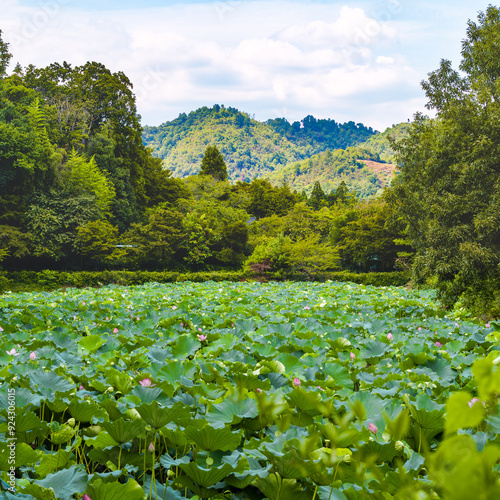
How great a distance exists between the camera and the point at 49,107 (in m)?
25.1

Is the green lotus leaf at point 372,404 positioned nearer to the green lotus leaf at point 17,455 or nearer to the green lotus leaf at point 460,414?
the green lotus leaf at point 17,455

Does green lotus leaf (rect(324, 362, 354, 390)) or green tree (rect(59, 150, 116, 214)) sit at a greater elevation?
green tree (rect(59, 150, 116, 214))

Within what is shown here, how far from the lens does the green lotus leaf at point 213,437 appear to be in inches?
44.2

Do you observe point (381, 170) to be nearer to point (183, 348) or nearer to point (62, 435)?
point (183, 348)

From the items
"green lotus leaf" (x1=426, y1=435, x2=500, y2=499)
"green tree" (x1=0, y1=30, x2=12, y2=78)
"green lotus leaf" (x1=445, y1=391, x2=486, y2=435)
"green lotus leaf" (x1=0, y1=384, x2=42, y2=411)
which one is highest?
"green tree" (x1=0, y1=30, x2=12, y2=78)

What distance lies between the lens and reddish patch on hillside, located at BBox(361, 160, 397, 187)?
3519 inches

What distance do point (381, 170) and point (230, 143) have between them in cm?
4577

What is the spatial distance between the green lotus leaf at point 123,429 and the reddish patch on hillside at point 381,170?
87.9m

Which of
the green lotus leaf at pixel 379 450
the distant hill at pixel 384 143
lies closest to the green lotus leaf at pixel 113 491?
the green lotus leaf at pixel 379 450

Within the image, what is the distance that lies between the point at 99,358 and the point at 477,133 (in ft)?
35.1

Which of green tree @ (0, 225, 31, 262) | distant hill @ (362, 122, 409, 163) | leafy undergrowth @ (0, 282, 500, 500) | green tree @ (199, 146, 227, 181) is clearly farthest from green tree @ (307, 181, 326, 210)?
distant hill @ (362, 122, 409, 163)

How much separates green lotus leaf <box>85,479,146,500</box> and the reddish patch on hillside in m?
88.1

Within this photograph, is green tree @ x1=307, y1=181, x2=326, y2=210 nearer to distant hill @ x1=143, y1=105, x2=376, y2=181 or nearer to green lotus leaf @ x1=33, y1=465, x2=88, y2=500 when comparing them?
green lotus leaf @ x1=33, y1=465, x2=88, y2=500

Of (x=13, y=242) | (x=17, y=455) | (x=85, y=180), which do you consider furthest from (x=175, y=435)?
(x=85, y=180)
